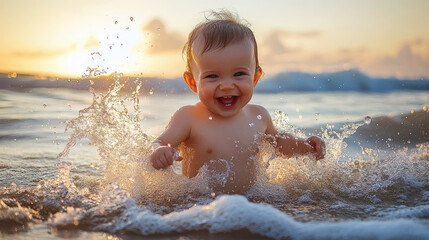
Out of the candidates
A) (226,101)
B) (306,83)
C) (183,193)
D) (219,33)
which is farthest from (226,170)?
(306,83)

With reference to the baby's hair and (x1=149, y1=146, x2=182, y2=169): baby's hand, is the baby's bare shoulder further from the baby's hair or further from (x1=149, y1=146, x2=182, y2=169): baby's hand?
(x1=149, y1=146, x2=182, y2=169): baby's hand

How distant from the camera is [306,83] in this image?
38.8ft

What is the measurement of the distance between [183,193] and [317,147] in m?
0.92

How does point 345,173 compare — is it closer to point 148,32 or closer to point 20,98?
point 148,32

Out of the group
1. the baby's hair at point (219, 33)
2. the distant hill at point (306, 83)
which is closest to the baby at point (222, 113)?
the baby's hair at point (219, 33)

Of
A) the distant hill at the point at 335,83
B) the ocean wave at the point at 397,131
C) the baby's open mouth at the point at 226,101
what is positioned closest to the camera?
the baby's open mouth at the point at 226,101

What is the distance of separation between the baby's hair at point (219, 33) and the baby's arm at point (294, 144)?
0.48 m

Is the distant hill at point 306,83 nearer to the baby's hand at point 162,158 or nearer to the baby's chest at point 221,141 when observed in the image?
the baby's chest at point 221,141

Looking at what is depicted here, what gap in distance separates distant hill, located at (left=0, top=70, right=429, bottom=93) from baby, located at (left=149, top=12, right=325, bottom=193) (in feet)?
25.8

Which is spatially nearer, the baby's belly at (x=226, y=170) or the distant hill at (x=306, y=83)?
the baby's belly at (x=226, y=170)

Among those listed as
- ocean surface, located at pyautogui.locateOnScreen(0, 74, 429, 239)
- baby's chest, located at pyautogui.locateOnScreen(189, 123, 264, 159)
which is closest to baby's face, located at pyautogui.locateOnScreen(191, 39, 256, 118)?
baby's chest, located at pyautogui.locateOnScreen(189, 123, 264, 159)

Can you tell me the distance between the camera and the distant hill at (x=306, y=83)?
35.4 feet

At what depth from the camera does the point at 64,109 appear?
6.68 m

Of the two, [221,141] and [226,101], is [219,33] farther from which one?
[221,141]
